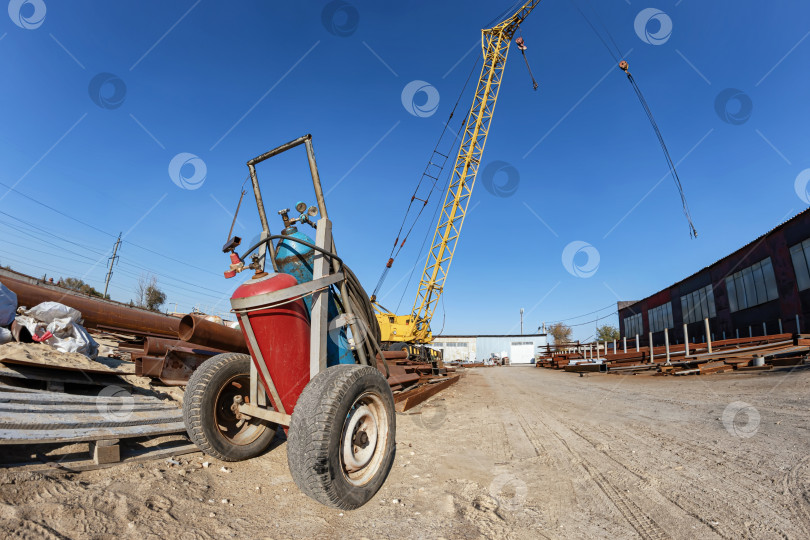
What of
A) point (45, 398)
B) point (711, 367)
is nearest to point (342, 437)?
point (45, 398)

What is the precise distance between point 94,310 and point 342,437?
7.97 m

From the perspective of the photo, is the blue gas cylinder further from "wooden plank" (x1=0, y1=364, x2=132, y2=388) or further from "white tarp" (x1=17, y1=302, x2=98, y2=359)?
"white tarp" (x1=17, y1=302, x2=98, y2=359)

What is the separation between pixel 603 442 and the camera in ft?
14.0

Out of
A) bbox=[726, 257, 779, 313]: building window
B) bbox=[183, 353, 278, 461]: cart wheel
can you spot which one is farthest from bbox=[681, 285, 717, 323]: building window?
bbox=[183, 353, 278, 461]: cart wheel

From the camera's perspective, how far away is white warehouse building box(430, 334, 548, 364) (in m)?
59.1

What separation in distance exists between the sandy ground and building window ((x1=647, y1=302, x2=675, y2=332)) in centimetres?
3613

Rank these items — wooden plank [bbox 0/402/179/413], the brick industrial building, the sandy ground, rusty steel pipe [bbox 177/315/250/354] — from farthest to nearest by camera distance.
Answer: the brick industrial building, rusty steel pipe [bbox 177/315/250/354], wooden plank [bbox 0/402/179/413], the sandy ground

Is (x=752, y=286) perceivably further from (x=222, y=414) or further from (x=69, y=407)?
(x=69, y=407)

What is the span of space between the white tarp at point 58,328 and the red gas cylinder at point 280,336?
15.7 ft

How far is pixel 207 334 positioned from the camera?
514 centimetres

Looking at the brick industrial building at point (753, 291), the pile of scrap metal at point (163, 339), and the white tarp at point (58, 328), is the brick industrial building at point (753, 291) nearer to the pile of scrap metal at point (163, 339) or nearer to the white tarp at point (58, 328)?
the pile of scrap metal at point (163, 339)

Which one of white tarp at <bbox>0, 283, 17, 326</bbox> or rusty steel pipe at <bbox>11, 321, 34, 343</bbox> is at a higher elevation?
white tarp at <bbox>0, 283, 17, 326</bbox>

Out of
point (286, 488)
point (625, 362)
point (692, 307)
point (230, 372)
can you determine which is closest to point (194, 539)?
point (286, 488)

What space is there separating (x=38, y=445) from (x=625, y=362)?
69.2 feet
